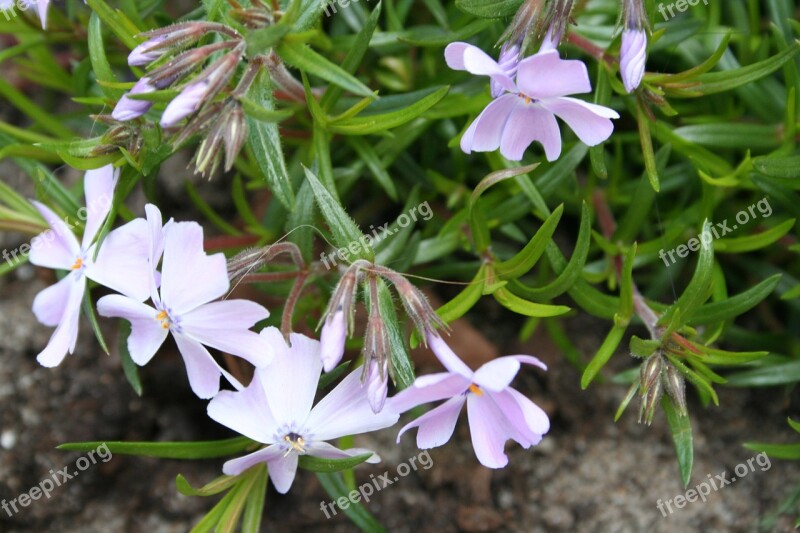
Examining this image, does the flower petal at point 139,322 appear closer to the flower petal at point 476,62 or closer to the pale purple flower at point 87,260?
the pale purple flower at point 87,260

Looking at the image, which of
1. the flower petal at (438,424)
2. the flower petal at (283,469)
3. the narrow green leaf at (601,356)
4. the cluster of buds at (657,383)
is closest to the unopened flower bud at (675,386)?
the cluster of buds at (657,383)

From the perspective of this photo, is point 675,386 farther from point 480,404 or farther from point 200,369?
point 200,369

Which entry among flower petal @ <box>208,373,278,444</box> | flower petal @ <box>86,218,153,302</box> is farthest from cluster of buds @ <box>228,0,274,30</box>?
flower petal @ <box>208,373,278,444</box>

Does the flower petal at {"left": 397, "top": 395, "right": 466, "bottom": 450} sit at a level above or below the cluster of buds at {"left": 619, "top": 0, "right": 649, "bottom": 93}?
below

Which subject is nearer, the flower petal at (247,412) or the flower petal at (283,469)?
the flower petal at (247,412)

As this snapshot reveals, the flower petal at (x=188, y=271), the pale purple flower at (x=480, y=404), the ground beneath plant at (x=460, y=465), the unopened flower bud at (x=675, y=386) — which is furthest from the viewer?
the ground beneath plant at (x=460, y=465)

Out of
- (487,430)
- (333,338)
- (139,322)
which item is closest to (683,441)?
(487,430)

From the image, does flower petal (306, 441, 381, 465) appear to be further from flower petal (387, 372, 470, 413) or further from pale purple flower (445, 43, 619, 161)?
pale purple flower (445, 43, 619, 161)

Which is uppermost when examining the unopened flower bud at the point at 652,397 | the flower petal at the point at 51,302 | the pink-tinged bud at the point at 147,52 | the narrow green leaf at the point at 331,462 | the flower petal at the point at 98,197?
the pink-tinged bud at the point at 147,52
